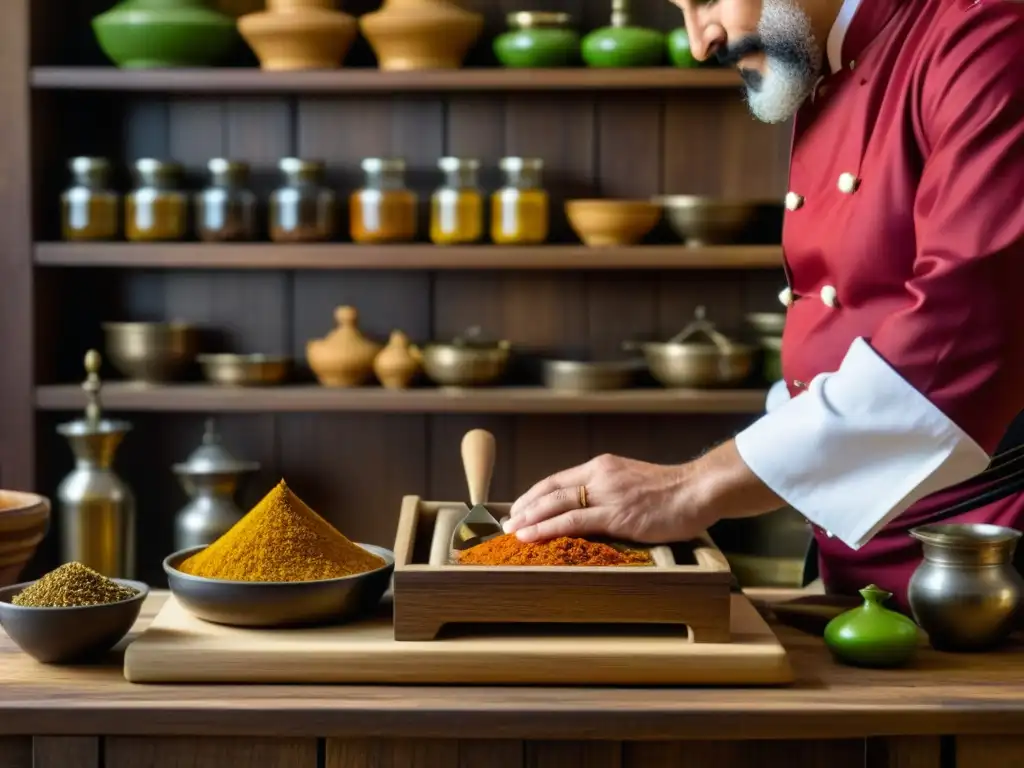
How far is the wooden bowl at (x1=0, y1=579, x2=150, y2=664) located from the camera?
1.16 meters

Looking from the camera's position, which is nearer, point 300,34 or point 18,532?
point 18,532

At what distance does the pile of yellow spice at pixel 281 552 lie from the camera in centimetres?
122

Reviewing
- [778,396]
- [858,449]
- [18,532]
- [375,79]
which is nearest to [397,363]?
[375,79]

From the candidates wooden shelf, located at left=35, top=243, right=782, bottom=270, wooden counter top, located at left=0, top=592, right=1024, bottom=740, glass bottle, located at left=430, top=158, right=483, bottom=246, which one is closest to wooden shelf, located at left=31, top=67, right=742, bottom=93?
glass bottle, located at left=430, top=158, right=483, bottom=246

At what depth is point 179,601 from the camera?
125 cm

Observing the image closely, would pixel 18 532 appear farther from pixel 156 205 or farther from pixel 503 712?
pixel 156 205

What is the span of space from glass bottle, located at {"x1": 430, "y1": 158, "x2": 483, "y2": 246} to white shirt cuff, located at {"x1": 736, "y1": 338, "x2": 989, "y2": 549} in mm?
1807

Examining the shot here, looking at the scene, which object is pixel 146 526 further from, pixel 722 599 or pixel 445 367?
pixel 722 599

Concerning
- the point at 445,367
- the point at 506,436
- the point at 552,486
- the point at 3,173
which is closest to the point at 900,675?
the point at 552,486

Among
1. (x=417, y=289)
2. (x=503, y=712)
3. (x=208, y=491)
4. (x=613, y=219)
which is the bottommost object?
(x=208, y=491)

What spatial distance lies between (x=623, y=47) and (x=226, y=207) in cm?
94

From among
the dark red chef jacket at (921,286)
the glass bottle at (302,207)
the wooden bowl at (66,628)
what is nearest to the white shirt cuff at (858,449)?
the dark red chef jacket at (921,286)

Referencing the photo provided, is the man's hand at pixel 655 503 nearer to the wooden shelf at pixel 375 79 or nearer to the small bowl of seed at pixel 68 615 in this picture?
the small bowl of seed at pixel 68 615

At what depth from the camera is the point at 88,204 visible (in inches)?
119
